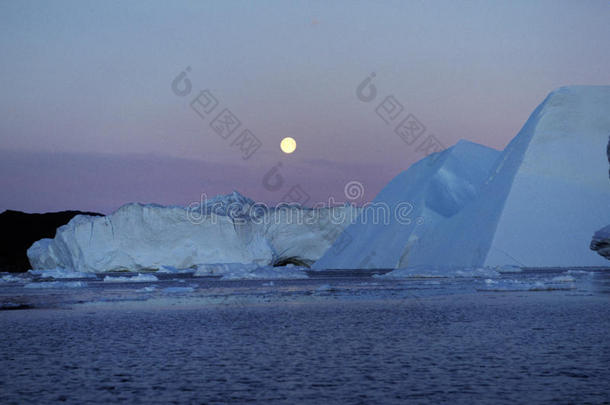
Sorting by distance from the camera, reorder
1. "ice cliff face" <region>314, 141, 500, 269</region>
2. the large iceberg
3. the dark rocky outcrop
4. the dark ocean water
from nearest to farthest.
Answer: the dark ocean water
the large iceberg
"ice cliff face" <region>314, 141, 500, 269</region>
the dark rocky outcrop

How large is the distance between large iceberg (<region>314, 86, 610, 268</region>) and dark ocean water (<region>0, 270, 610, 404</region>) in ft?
76.2

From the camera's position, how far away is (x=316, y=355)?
7.83 m

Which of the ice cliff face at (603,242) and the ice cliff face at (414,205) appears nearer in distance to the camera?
the ice cliff face at (603,242)

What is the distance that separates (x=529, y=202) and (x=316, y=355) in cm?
3301

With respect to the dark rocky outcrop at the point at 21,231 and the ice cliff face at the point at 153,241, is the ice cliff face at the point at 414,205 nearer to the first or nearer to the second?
the ice cliff face at the point at 153,241

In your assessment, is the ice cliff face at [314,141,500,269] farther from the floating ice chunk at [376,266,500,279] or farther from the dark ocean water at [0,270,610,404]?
the dark ocean water at [0,270,610,404]

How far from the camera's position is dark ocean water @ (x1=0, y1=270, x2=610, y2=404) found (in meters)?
5.71

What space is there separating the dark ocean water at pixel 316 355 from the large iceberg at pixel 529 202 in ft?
76.2

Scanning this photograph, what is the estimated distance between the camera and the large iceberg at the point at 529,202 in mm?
37031

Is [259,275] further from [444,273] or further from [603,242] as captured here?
[603,242]

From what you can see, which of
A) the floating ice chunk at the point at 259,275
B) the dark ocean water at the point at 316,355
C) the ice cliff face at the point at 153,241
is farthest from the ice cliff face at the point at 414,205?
the dark ocean water at the point at 316,355

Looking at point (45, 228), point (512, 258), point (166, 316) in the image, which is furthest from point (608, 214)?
point (45, 228)

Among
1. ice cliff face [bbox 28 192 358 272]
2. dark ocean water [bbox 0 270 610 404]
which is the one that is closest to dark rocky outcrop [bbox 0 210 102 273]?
ice cliff face [bbox 28 192 358 272]

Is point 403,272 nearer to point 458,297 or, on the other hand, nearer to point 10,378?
point 458,297
